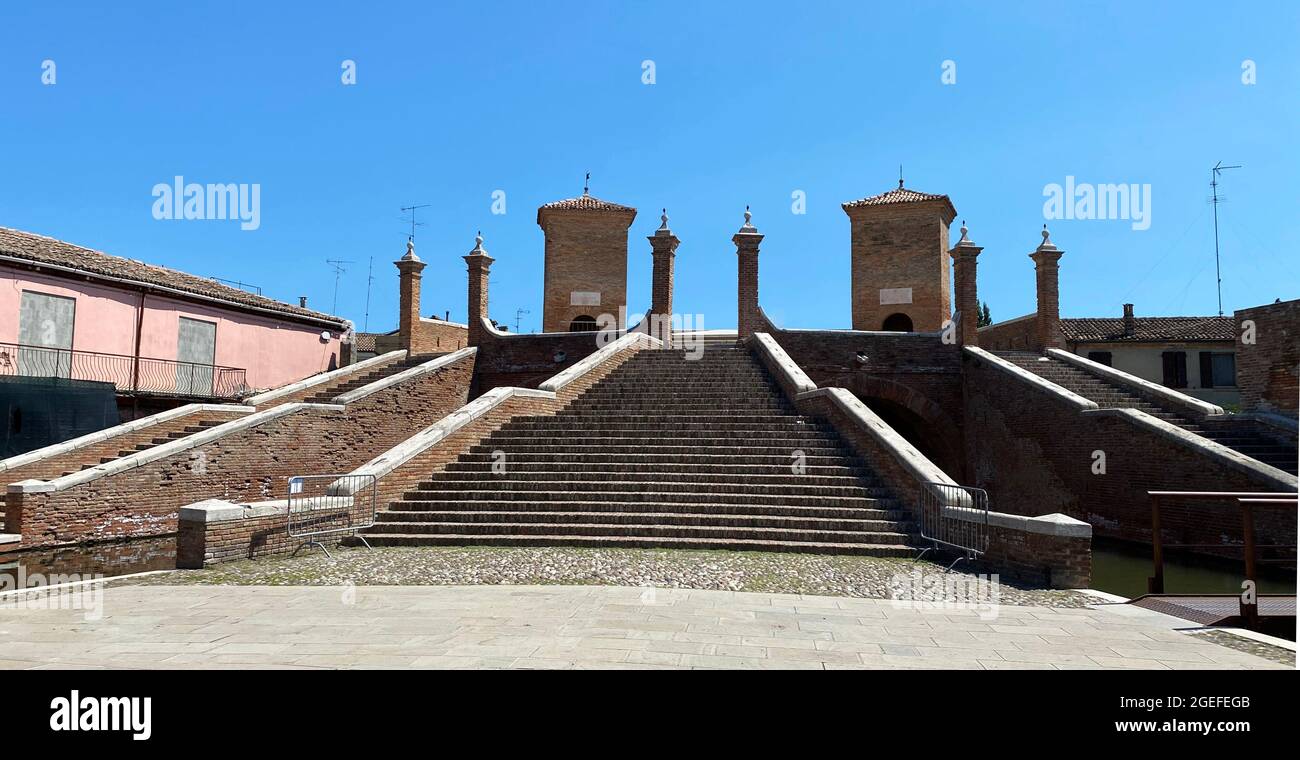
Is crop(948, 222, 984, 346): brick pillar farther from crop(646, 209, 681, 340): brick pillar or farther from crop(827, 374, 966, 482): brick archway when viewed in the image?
crop(646, 209, 681, 340): brick pillar

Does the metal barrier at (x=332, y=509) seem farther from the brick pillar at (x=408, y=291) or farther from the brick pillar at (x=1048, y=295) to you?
the brick pillar at (x=1048, y=295)

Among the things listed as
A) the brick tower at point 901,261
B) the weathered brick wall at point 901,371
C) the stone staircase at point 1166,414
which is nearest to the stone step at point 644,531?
the stone staircase at point 1166,414

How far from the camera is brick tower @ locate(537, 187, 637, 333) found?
92.8 ft

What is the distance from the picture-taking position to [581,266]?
28.4 m

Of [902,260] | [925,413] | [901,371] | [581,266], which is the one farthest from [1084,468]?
[581,266]

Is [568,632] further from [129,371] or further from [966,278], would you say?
[129,371]

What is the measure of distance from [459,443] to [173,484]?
5006mm

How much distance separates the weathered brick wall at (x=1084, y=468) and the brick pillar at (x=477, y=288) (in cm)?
1358

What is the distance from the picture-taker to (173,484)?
12.3m

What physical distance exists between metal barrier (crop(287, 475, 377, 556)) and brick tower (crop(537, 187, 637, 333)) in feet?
61.5

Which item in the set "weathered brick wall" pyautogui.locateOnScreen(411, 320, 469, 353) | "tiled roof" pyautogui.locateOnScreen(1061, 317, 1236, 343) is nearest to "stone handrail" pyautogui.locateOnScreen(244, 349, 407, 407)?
"weathered brick wall" pyautogui.locateOnScreen(411, 320, 469, 353)

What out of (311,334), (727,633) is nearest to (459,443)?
(727,633)

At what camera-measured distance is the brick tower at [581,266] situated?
28.3 meters
